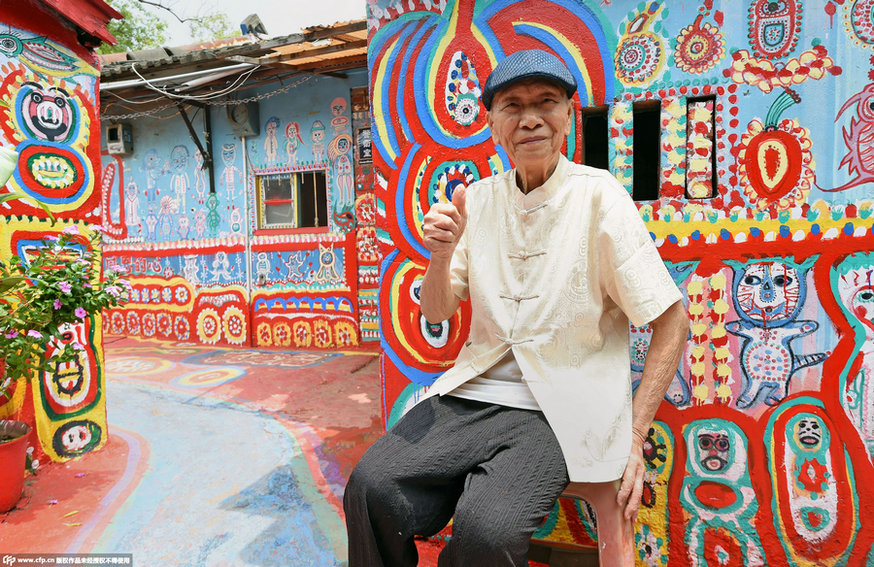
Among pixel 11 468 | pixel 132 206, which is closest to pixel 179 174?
pixel 132 206

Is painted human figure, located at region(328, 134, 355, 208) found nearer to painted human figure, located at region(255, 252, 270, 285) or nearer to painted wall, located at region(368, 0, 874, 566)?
painted human figure, located at region(255, 252, 270, 285)

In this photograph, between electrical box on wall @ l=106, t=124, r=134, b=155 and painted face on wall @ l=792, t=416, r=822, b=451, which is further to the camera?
electrical box on wall @ l=106, t=124, r=134, b=155

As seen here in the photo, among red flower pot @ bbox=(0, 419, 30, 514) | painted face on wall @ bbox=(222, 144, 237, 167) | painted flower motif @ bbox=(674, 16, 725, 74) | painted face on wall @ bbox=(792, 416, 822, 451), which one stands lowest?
red flower pot @ bbox=(0, 419, 30, 514)

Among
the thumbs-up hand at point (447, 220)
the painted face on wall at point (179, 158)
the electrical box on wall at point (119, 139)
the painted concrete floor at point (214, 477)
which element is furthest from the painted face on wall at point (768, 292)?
the electrical box on wall at point (119, 139)

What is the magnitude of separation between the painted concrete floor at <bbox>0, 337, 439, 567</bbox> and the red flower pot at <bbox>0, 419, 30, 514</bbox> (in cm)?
7

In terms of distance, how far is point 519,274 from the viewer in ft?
5.64

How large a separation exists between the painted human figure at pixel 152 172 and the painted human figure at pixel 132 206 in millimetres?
237

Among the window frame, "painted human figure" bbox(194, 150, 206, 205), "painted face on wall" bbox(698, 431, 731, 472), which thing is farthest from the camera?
"painted human figure" bbox(194, 150, 206, 205)

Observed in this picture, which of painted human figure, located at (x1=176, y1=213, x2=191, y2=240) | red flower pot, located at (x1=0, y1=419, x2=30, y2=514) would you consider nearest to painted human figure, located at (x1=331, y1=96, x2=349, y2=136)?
painted human figure, located at (x1=176, y1=213, x2=191, y2=240)

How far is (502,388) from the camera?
1.66 metres

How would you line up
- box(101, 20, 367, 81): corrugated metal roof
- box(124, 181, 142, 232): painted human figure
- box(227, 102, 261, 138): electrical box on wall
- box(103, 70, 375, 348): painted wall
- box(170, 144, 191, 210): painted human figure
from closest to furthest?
box(101, 20, 367, 81): corrugated metal roof
box(103, 70, 375, 348): painted wall
box(227, 102, 261, 138): electrical box on wall
box(170, 144, 191, 210): painted human figure
box(124, 181, 142, 232): painted human figure

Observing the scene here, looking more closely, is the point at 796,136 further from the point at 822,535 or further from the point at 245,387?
the point at 245,387

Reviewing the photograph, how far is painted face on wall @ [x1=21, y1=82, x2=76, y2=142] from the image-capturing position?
327 cm

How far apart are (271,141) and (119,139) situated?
2.56 meters
